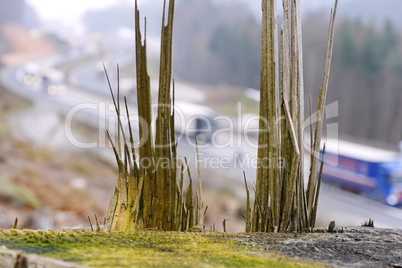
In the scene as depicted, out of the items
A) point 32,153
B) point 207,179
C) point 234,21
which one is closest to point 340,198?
point 207,179

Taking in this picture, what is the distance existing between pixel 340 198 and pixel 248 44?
4.38 m

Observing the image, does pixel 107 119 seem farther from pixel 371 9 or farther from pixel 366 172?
pixel 371 9

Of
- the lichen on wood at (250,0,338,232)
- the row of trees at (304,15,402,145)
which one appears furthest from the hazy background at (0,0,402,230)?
the lichen on wood at (250,0,338,232)

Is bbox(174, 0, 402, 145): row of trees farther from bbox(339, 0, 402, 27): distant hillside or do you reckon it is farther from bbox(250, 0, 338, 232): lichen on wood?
bbox(250, 0, 338, 232): lichen on wood

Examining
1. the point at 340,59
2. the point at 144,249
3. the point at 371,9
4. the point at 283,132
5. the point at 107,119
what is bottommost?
the point at 144,249

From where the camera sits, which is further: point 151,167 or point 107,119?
point 107,119

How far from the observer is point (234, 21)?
8.77 metres

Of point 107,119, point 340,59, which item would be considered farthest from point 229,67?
point 107,119

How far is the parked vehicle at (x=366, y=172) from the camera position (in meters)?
4.34

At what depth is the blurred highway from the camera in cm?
412

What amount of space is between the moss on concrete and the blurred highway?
1.64 metres

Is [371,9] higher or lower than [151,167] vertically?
higher

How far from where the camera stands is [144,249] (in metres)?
0.40

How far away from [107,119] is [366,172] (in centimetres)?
320
